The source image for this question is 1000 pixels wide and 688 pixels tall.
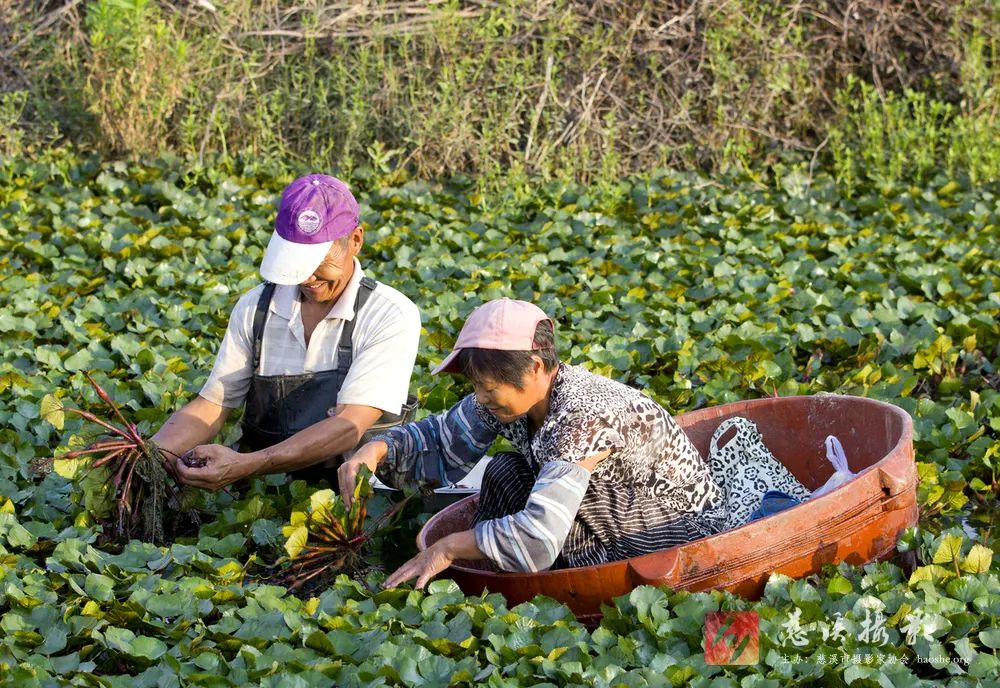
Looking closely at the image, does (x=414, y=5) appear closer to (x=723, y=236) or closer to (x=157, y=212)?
(x=157, y=212)

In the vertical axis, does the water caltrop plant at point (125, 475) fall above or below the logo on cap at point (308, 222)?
below

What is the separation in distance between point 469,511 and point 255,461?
549 millimetres

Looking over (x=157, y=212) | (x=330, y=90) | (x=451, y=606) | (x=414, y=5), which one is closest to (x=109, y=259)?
(x=157, y=212)

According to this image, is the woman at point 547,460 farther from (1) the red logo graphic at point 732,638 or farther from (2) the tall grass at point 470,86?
(2) the tall grass at point 470,86

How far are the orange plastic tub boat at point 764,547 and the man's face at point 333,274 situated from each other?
2.18 ft

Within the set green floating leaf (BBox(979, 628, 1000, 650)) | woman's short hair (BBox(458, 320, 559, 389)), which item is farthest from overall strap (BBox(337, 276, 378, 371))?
green floating leaf (BBox(979, 628, 1000, 650))

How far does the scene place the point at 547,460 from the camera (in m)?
2.73

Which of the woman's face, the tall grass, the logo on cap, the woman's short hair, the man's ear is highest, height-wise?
the logo on cap

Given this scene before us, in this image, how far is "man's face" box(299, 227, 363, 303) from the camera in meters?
3.24

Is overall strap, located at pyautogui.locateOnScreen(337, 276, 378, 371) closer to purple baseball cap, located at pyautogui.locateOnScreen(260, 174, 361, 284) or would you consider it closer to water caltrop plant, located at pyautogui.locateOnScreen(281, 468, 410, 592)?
purple baseball cap, located at pyautogui.locateOnScreen(260, 174, 361, 284)

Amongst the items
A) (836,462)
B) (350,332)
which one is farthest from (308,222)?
(836,462)

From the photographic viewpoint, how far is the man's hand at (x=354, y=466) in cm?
300

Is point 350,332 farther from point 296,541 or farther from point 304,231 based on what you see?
point 296,541

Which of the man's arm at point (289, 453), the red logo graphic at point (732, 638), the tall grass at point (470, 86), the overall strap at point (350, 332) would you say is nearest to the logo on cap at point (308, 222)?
the overall strap at point (350, 332)
